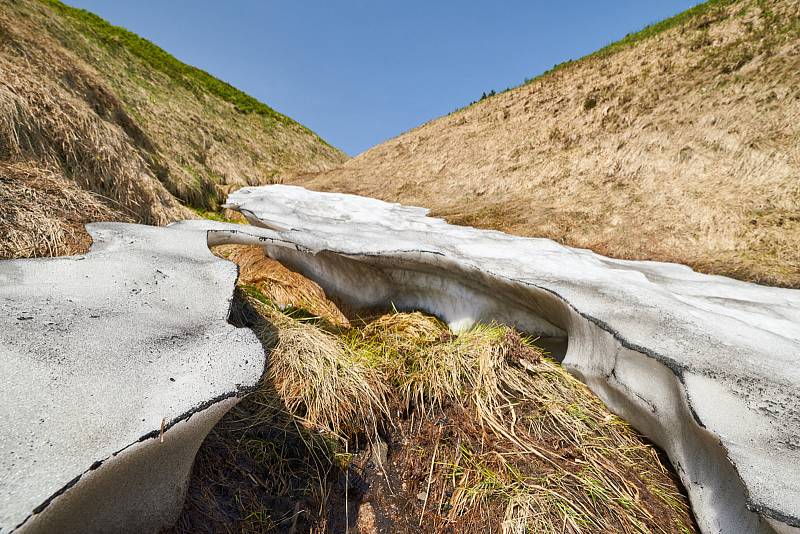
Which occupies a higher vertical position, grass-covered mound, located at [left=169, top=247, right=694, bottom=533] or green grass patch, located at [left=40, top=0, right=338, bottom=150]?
green grass patch, located at [left=40, top=0, right=338, bottom=150]

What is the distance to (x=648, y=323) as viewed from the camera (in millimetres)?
1760

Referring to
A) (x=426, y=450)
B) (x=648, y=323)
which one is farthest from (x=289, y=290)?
(x=648, y=323)

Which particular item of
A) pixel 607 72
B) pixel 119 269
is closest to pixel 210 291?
pixel 119 269

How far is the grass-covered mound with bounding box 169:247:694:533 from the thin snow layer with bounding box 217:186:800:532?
0.21 metres

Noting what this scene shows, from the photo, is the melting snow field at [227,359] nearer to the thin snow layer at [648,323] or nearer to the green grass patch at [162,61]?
the thin snow layer at [648,323]

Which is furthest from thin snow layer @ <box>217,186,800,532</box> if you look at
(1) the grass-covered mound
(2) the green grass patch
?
(2) the green grass patch

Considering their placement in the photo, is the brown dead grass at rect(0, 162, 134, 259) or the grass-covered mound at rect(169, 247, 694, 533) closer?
the grass-covered mound at rect(169, 247, 694, 533)

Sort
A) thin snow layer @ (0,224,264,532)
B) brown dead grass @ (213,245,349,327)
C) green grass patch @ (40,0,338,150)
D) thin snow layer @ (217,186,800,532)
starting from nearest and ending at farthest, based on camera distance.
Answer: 1. thin snow layer @ (0,224,264,532)
2. thin snow layer @ (217,186,800,532)
3. brown dead grass @ (213,245,349,327)
4. green grass patch @ (40,0,338,150)

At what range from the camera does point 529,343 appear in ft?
8.07

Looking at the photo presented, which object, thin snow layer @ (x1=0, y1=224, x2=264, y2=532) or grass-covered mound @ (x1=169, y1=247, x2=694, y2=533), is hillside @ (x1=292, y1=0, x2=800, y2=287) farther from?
thin snow layer @ (x1=0, y1=224, x2=264, y2=532)

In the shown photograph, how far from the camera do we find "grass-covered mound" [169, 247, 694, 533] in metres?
1.51

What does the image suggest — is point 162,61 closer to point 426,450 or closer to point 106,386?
point 106,386

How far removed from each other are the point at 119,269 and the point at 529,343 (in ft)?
8.15

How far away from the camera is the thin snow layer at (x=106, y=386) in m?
0.77
